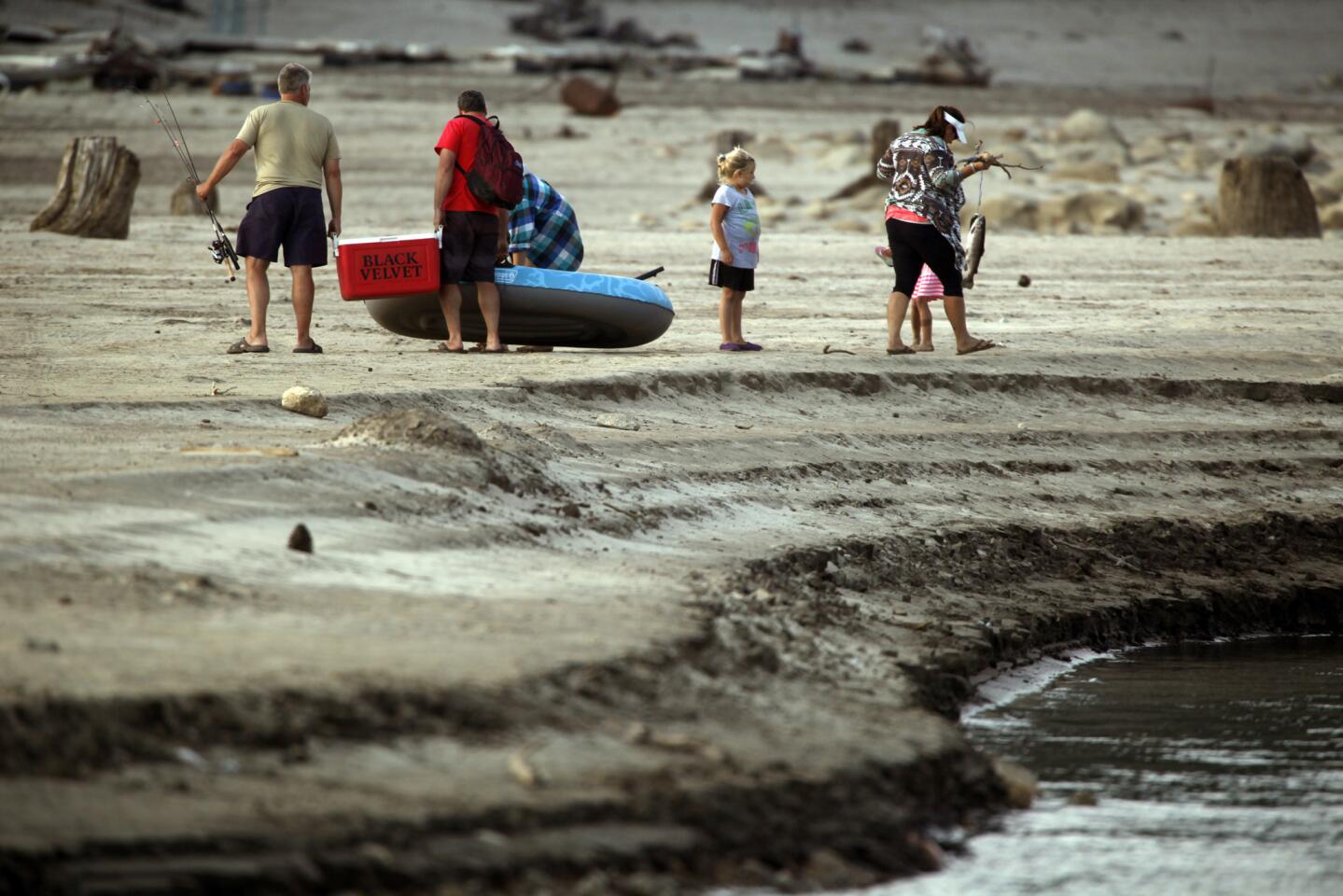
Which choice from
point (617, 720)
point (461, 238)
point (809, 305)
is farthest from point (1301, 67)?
point (617, 720)

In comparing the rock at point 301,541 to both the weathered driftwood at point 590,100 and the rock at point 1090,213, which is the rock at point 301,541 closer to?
the rock at point 1090,213

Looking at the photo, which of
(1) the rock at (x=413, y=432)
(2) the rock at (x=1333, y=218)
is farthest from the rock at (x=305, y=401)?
(2) the rock at (x=1333, y=218)

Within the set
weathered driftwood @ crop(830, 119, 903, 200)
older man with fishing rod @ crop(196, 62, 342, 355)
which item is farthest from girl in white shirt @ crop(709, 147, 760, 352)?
weathered driftwood @ crop(830, 119, 903, 200)

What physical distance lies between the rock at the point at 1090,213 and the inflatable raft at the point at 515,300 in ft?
35.3

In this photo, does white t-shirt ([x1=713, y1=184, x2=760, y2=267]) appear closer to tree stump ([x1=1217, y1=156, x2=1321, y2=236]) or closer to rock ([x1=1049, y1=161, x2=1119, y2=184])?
tree stump ([x1=1217, y1=156, x2=1321, y2=236])

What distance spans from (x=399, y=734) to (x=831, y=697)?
159cm

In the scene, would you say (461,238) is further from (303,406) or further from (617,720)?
(617,720)

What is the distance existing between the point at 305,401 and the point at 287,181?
1.94 m

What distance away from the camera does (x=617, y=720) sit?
4676mm

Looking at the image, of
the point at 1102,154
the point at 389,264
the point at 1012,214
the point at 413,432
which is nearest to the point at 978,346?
the point at 389,264

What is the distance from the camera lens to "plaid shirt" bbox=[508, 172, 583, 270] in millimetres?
10039

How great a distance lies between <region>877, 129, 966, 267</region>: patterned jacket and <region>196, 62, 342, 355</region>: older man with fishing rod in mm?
3166

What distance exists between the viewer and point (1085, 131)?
2984 cm

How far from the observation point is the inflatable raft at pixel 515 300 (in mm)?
9445
